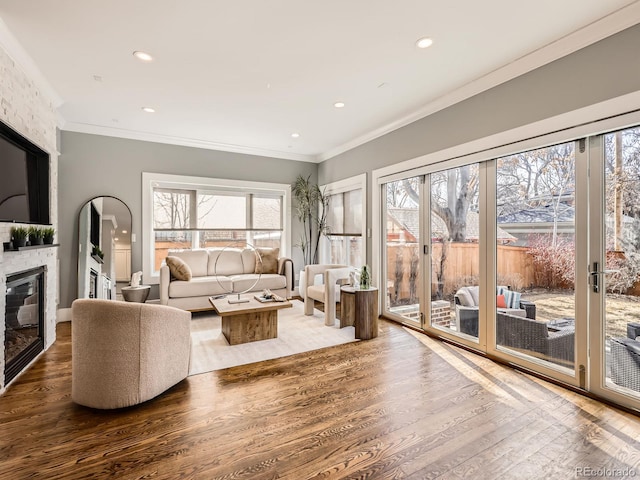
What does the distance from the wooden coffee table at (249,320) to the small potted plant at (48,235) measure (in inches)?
69.1

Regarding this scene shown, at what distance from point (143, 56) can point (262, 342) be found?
9.95ft

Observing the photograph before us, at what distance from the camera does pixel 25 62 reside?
2.88 m

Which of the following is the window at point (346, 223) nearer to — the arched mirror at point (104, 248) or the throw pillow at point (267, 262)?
the throw pillow at point (267, 262)

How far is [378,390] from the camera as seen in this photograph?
254 centimetres

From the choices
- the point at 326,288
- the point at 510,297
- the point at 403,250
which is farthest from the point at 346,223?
the point at 510,297

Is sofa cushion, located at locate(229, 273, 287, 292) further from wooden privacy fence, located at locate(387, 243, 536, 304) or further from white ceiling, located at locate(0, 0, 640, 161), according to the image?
white ceiling, located at locate(0, 0, 640, 161)

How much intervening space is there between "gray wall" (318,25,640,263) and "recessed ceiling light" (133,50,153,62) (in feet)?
9.76

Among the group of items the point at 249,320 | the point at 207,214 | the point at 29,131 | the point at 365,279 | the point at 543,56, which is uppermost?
the point at 543,56

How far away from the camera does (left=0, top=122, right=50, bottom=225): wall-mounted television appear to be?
272cm

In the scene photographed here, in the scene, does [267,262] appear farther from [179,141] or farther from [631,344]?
[631,344]

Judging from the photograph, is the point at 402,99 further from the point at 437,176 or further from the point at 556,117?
the point at 556,117

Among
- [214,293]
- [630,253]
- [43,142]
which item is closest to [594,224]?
[630,253]

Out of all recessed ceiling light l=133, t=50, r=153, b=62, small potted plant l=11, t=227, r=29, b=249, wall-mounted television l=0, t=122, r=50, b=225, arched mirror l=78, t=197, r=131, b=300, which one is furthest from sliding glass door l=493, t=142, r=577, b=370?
arched mirror l=78, t=197, r=131, b=300

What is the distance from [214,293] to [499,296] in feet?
12.2
